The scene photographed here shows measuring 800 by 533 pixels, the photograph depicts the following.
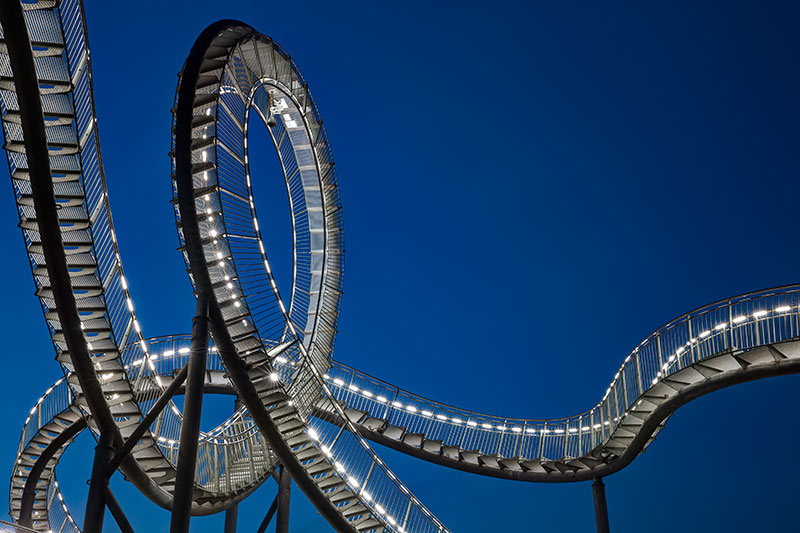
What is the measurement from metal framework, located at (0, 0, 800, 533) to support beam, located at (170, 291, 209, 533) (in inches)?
1.3

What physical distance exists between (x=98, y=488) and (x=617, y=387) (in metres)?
12.9

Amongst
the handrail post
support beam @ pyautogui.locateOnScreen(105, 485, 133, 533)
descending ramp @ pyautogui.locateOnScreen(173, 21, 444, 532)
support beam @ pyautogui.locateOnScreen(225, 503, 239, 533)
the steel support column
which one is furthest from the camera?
support beam @ pyautogui.locateOnScreen(225, 503, 239, 533)

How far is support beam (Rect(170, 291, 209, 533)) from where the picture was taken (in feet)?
40.0

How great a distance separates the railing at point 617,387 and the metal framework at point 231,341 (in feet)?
Result: 0.25

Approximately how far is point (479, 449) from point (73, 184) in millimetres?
15487

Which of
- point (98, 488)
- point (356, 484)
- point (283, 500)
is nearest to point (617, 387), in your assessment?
point (356, 484)

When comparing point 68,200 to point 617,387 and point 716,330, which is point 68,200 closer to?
point 716,330

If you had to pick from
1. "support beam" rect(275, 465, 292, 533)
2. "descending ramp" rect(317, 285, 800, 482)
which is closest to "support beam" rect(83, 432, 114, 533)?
"support beam" rect(275, 465, 292, 533)

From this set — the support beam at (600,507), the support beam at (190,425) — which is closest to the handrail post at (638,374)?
the support beam at (600,507)

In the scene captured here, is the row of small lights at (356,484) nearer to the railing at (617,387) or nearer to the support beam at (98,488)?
the support beam at (98,488)

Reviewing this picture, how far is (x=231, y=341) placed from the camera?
45.8 feet

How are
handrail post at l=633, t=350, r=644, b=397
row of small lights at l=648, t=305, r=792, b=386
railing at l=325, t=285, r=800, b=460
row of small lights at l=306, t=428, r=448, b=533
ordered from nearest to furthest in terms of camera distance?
1. row of small lights at l=306, t=428, r=448, b=533
2. row of small lights at l=648, t=305, r=792, b=386
3. railing at l=325, t=285, r=800, b=460
4. handrail post at l=633, t=350, r=644, b=397

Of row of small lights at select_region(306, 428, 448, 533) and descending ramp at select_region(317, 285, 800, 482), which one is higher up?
descending ramp at select_region(317, 285, 800, 482)

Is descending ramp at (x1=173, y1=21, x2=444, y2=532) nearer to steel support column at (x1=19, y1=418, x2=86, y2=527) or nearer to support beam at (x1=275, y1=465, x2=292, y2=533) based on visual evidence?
support beam at (x1=275, y1=465, x2=292, y2=533)
